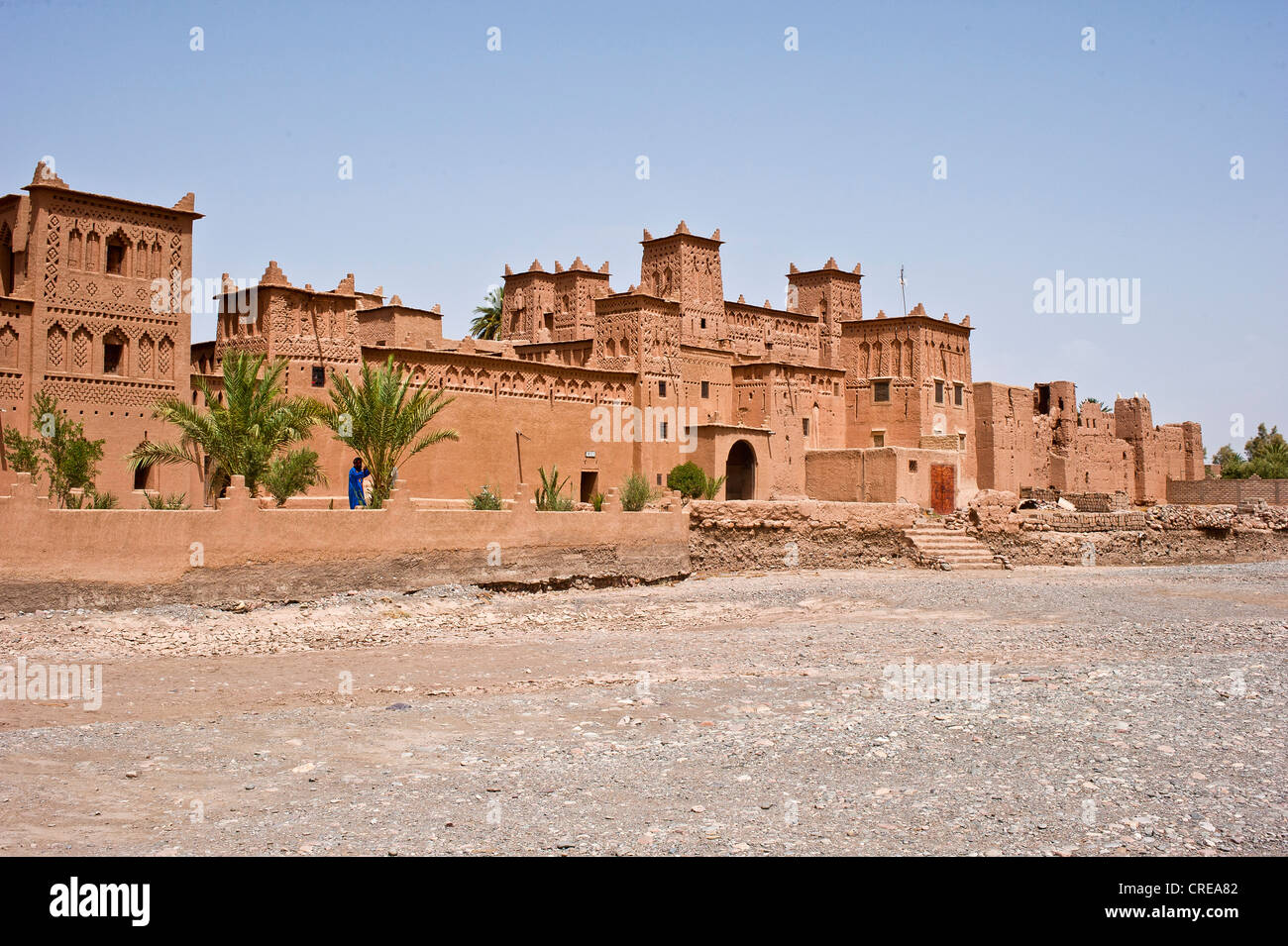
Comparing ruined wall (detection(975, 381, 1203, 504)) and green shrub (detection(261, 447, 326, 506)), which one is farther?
ruined wall (detection(975, 381, 1203, 504))

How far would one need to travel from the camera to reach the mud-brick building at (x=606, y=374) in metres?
26.7

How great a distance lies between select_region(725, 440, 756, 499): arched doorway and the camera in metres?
37.7

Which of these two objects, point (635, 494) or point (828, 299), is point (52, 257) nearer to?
point (635, 494)

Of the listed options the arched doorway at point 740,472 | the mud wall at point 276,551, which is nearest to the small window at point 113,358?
the mud wall at point 276,551

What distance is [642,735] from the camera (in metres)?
11.1

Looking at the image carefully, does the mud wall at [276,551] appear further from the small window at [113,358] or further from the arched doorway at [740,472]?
the arched doorway at [740,472]

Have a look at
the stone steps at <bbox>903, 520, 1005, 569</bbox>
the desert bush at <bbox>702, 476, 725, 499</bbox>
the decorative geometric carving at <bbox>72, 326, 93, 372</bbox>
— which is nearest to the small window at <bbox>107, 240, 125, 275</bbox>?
the decorative geometric carving at <bbox>72, 326, 93, 372</bbox>

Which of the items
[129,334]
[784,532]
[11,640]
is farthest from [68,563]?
[784,532]

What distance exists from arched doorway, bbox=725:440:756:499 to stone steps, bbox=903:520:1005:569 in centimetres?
858

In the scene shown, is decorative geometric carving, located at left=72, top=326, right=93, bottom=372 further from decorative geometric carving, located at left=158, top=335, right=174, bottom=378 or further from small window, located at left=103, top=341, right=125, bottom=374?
decorative geometric carving, located at left=158, top=335, right=174, bottom=378

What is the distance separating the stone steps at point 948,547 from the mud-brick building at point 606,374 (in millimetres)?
7149

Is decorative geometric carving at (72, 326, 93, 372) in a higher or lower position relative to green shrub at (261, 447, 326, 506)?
higher
